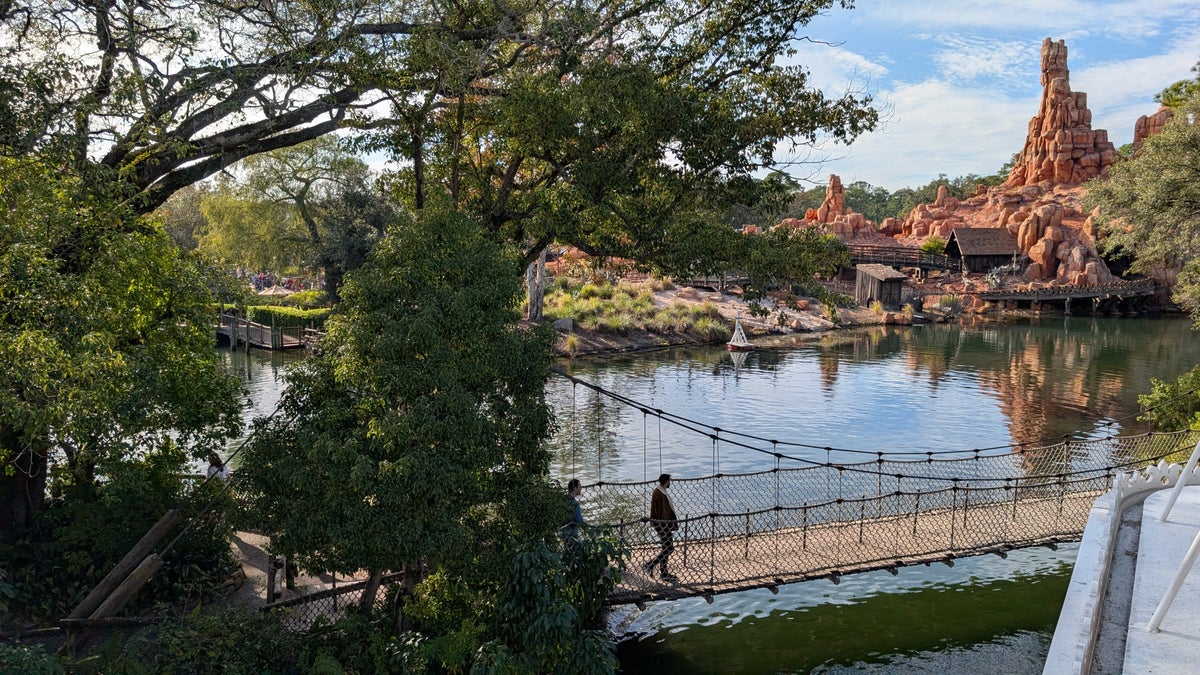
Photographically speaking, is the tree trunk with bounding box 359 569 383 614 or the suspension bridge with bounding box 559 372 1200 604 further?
the suspension bridge with bounding box 559 372 1200 604

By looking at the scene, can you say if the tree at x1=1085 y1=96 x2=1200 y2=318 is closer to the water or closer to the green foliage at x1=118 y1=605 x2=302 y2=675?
the water

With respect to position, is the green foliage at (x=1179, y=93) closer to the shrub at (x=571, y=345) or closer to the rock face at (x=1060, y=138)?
the shrub at (x=571, y=345)

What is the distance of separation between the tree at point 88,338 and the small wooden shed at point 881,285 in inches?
1801

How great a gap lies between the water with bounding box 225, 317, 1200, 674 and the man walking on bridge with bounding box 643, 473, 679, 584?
51.2 inches

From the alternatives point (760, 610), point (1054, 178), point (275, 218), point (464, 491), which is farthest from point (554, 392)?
point (1054, 178)

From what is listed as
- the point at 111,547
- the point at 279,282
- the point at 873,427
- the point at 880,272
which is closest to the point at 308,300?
the point at 279,282

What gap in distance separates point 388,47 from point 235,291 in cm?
375

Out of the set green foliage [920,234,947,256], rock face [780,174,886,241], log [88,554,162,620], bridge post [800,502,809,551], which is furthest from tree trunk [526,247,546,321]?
green foliage [920,234,947,256]

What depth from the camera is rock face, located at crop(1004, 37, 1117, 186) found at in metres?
62.3

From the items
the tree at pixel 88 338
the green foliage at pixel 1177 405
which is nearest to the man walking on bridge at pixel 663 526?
the tree at pixel 88 338

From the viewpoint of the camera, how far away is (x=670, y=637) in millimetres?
11195

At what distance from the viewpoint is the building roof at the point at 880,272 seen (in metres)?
50.4

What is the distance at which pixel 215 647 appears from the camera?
25.3 feet

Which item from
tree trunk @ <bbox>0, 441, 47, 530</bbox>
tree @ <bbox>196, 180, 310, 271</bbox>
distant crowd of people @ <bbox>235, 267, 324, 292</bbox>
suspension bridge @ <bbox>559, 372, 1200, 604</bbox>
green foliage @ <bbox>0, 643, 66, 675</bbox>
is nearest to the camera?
green foliage @ <bbox>0, 643, 66, 675</bbox>
